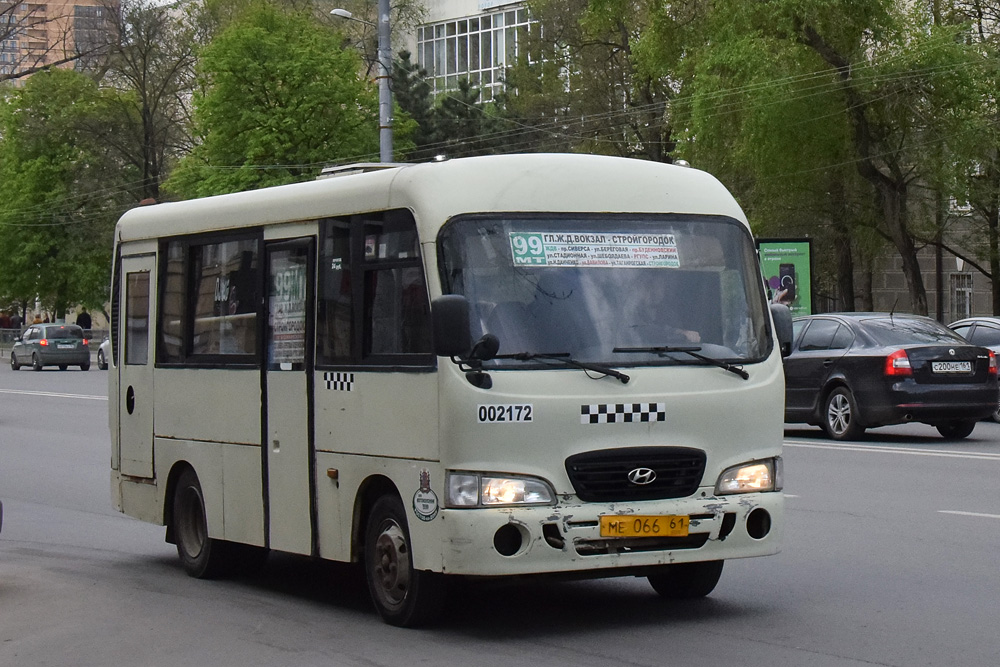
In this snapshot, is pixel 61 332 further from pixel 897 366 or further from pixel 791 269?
pixel 897 366

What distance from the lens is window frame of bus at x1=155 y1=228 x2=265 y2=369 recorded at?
9.69 meters

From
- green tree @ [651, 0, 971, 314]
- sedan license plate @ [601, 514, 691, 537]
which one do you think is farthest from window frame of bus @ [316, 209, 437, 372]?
green tree @ [651, 0, 971, 314]

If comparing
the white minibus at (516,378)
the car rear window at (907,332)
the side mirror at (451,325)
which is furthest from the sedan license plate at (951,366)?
the side mirror at (451,325)

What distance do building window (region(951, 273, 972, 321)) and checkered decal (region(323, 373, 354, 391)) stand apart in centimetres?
4986

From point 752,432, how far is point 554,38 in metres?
56.9

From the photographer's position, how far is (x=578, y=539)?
306 inches

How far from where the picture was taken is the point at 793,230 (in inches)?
1841

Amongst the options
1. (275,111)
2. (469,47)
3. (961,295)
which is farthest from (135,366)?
(469,47)

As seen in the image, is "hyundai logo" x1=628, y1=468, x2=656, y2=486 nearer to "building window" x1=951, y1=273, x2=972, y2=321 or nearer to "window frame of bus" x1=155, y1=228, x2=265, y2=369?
"window frame of bus" x1=155, y1=228, x2=265, y2=369

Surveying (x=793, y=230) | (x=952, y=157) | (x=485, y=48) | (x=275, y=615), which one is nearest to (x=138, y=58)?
(x=485, y=48)

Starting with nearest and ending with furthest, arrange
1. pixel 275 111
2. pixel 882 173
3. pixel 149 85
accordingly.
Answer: pixel 882 173
pixel 275 111
pixel 149 85

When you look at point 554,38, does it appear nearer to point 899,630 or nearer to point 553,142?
point 553,142

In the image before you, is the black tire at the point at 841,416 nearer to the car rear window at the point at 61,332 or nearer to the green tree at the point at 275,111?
the car rear window at the point at 61,332

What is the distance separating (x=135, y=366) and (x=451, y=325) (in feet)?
14.3
